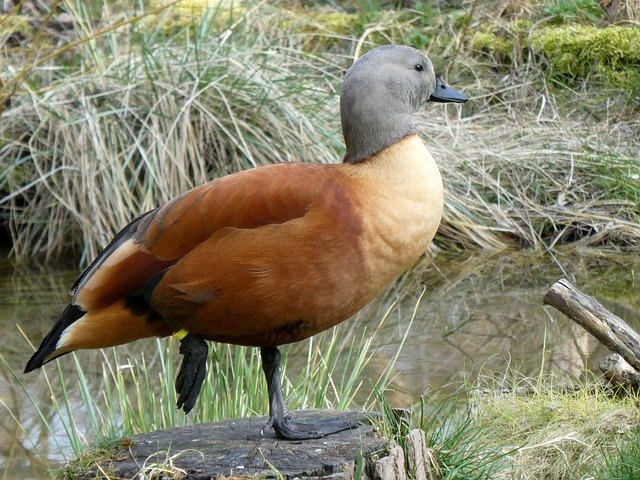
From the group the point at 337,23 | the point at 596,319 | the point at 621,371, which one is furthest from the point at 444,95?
the point at 337,23

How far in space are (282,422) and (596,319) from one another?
61.0 inches

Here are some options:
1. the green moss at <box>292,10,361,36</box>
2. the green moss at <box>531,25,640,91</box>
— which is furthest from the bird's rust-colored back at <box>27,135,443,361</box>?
the green moss at <box>292,10,361,36</box>

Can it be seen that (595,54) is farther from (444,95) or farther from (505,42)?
(444,95)

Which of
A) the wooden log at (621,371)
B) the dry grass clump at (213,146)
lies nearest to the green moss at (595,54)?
the dry grass clump at (213,146)

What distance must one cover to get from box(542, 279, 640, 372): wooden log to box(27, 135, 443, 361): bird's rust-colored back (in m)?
1.20

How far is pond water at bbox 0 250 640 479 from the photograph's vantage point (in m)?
4.89

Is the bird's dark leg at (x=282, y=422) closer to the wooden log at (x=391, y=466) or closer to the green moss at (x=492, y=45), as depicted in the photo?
the wooden log at (x=391, y=466)

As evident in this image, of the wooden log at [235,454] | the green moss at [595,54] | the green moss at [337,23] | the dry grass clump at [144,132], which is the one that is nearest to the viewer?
the wooden log at [235,454]

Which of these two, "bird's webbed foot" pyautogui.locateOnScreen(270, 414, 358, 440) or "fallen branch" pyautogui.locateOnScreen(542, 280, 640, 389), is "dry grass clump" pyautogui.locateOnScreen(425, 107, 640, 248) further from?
"bird's webbed foot" pyautogui.locateOnScreen(270, 414, 358, 440)

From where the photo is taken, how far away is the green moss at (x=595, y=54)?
8.80 meters

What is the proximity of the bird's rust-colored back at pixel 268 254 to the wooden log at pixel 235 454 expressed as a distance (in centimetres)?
30

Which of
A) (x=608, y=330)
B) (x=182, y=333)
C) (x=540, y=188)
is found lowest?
(x=540, y=188)

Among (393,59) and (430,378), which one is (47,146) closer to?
(430,378)

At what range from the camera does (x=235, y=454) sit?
302cm
